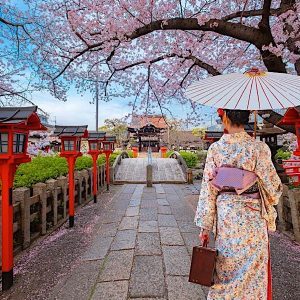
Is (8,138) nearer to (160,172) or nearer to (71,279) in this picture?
(71,279)

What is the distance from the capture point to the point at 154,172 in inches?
530

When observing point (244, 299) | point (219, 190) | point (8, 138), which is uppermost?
point (8, 138)

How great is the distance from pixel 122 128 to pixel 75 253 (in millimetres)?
39752

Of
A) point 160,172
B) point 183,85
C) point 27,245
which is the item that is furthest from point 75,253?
point 160,172

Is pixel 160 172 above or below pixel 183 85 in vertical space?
below

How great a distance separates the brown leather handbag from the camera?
1879mm

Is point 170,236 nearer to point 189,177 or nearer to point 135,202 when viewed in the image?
point 135,202

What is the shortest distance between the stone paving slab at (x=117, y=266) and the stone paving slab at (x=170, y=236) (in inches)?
26.6

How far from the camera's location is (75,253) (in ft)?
12.8

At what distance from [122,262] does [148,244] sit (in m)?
0.71

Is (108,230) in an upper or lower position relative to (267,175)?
lower

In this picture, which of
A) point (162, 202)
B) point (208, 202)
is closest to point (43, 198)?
point (208, 202)

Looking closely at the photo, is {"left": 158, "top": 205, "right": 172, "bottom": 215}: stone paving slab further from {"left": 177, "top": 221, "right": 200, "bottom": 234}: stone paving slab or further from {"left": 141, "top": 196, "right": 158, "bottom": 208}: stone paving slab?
{"left": 177, "top": 221, "right": 200, "bottom": 234}: stone paving slab

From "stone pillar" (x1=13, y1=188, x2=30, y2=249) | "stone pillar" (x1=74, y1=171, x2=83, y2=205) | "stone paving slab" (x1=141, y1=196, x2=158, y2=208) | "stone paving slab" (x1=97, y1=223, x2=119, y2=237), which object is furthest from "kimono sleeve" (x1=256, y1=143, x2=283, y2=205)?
"stone pillar" (x1=74, y1=171, x2=83, y2=205)
